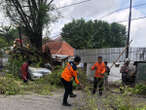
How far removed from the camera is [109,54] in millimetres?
10156

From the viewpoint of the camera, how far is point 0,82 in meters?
5.99

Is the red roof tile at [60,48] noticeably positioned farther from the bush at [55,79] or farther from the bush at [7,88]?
the bush at [7,88]

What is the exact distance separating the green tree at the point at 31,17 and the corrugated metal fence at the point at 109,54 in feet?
14.7

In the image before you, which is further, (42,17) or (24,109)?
(42,17)

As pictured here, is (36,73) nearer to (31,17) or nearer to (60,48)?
(31,17)

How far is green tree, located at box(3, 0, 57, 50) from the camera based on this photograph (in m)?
13.9

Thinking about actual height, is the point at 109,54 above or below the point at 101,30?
below

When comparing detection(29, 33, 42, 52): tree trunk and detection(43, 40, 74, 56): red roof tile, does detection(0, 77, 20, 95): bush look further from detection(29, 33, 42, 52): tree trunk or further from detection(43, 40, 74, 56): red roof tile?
detection(43, 40, 74, 56): red roof tile

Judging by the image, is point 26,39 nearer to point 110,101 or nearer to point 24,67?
point 24,67

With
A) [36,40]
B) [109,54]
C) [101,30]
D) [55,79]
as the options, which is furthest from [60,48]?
[55,79]

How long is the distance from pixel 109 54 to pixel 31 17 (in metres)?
7.81

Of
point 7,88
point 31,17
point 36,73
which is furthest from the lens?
point 31,17

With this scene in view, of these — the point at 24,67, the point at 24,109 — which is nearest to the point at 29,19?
the point at 24,67

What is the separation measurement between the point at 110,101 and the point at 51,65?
8.62 metres
